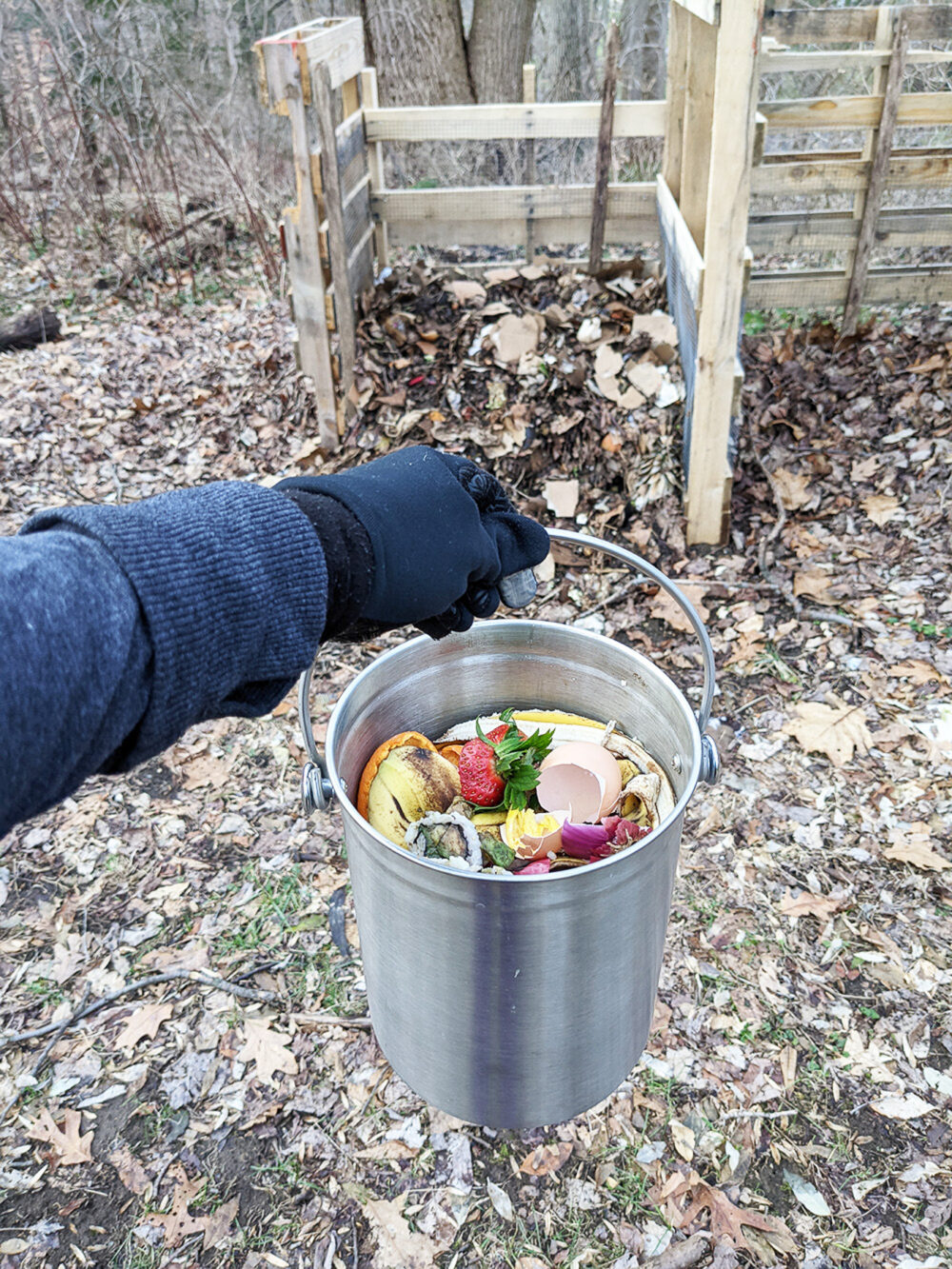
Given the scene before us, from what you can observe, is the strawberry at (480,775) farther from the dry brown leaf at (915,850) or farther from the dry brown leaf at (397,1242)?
the dry brown leaf at (915,850)

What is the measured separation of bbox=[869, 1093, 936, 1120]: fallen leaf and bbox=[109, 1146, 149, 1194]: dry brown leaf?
1.84 metres

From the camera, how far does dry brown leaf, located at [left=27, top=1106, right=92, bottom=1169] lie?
227 cm

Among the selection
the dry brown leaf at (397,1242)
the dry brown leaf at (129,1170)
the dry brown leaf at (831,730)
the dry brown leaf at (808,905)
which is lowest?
the dry brown leaf at (397,1242)

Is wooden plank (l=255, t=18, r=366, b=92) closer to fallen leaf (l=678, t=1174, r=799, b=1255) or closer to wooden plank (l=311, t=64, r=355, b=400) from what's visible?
wooden plank (l=311, t=64, r=355, b=400)

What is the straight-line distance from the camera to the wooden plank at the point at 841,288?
5.67m

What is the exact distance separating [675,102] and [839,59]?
1117mm

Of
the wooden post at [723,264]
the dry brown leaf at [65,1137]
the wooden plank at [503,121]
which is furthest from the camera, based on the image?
the wooden plank at [503,121]

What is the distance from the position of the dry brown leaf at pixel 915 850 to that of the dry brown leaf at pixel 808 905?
29cm

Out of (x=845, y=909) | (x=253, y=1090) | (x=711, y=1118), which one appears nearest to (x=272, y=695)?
(x=253, y=1090)

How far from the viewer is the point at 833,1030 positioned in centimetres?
247

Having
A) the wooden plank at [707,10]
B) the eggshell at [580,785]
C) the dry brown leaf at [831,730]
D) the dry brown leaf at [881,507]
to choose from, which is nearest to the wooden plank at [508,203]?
the wooden plank at [707,10]

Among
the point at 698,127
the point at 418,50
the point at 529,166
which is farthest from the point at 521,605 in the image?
the point at 418,50

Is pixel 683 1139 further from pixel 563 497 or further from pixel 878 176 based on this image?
pixel 878 176

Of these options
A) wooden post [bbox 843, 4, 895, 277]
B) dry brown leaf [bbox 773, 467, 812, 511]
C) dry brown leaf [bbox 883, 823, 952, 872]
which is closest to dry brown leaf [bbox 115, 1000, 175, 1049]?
dry brown leaf [bbox 883, 823, 952, 872]
